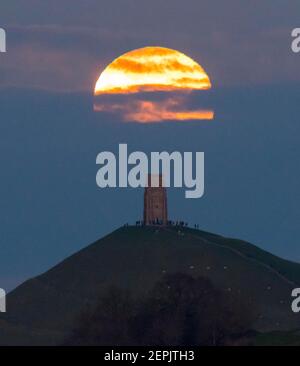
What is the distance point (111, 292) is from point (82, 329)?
1155 cm

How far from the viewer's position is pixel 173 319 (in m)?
166

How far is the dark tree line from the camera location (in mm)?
165250

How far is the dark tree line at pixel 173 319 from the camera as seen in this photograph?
165250 millimetres
